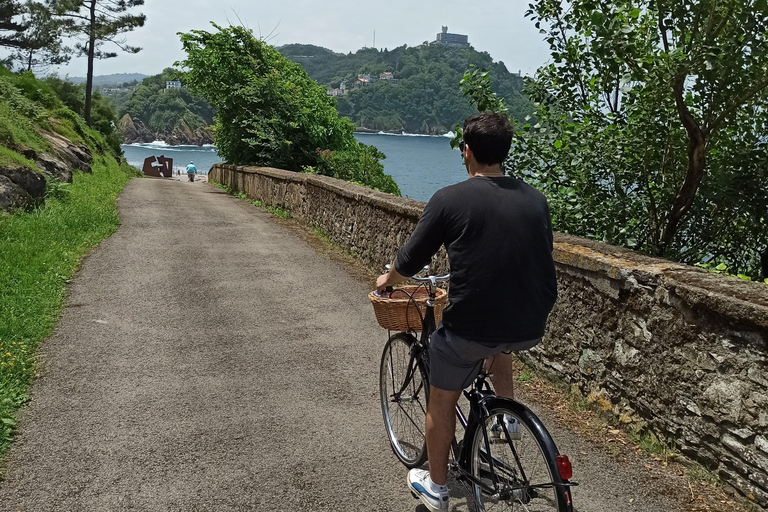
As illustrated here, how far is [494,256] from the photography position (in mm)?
2811

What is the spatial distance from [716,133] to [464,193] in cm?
446

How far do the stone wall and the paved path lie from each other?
449 mm

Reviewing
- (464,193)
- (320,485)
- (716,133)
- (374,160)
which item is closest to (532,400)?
(320,485)

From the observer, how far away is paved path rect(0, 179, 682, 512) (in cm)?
373

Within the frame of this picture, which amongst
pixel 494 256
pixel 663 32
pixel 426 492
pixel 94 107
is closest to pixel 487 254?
pixel 494 256

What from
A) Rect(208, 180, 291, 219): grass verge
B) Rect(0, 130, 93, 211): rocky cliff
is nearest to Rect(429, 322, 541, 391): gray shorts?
Rect(0, 130, 93, 211): rocky cliff

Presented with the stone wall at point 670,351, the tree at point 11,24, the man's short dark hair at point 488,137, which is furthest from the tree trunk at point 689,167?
the tree at point 11,24

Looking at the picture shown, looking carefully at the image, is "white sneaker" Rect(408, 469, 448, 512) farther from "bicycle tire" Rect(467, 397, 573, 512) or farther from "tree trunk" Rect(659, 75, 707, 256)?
"tree trunk" Rect(659, 75, 707, 256)

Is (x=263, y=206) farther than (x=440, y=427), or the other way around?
(x=263, y=206)

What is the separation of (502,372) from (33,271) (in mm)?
6951

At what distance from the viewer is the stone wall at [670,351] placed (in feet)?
11.6

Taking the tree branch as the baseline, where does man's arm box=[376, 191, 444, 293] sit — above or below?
below

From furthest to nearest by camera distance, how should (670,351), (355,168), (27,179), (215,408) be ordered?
(355,168), (27,179), (215,408), (670,351)

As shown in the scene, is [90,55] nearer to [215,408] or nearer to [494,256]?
[215,408]
